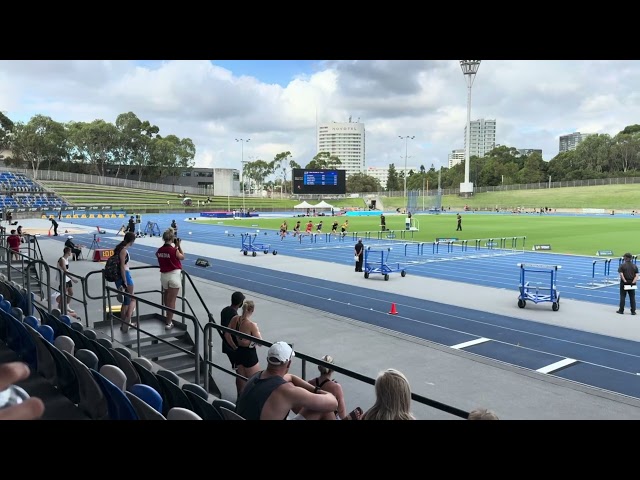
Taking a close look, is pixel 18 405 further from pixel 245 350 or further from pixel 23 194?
pixel 23 194

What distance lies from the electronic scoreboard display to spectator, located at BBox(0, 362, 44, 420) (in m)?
81.2

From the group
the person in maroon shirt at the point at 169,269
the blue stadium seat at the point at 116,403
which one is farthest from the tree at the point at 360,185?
the blue stadium seat at the point at 116,403

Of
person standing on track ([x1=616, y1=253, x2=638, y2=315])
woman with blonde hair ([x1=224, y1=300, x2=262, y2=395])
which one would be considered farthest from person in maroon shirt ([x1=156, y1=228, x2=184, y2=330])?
person standing on track ([x1=616, y1=253, x2=638, y2=315])

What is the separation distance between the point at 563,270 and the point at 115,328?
1899cm

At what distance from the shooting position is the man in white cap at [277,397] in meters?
4.14

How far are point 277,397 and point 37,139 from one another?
11438cm

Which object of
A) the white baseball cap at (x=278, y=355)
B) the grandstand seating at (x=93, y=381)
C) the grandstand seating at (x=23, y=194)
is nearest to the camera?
the grandstand seating at (x=93, y=381)

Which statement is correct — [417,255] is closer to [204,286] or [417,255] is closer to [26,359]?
[204,286]

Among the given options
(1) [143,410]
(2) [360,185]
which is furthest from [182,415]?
(2) [360,185]

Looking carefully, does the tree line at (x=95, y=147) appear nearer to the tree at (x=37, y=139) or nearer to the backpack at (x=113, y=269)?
the tree at (x=37, y=139)

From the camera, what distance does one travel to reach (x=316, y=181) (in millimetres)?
85250

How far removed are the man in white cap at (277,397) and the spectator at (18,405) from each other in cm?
153
